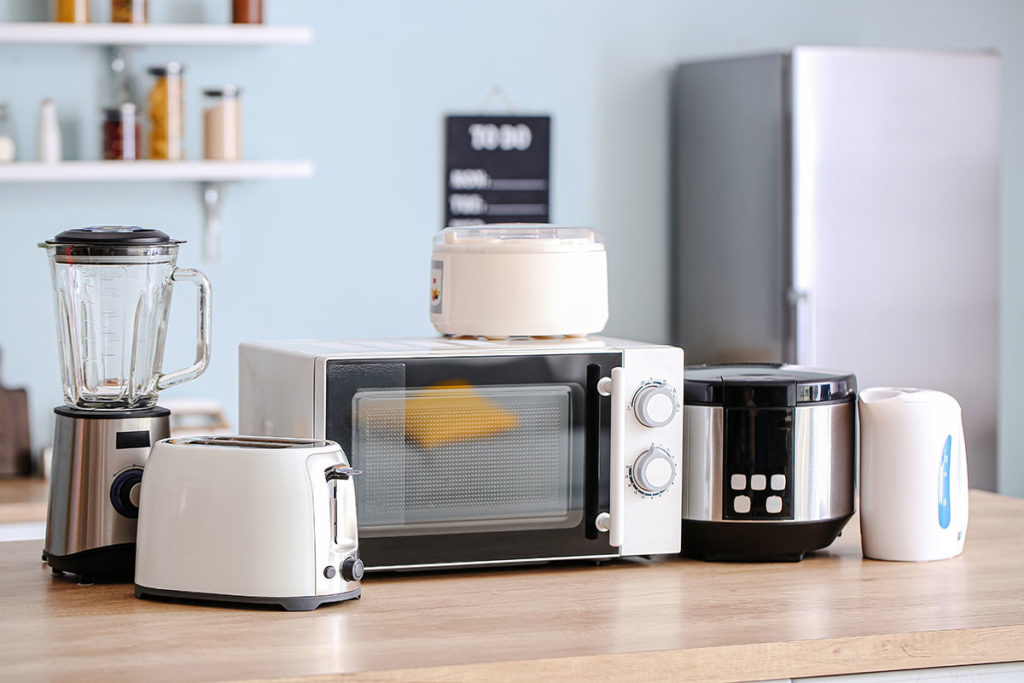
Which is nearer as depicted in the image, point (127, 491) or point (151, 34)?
point (127, 491)

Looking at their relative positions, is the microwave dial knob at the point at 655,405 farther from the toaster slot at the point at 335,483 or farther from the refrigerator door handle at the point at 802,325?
the refrigerator door handle at the point at 802,325

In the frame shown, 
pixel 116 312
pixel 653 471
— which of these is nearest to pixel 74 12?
pixel 116 312

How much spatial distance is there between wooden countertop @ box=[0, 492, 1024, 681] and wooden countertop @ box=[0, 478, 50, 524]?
1189 millimetres

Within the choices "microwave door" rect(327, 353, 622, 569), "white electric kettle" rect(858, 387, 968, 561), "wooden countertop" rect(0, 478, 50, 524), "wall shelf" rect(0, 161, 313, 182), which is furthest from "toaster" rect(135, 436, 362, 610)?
"wall shelf" rect(0, 161, 313, 182)

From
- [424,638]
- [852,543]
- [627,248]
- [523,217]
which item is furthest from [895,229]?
[424,638]

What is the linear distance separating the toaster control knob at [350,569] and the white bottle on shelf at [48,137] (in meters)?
2.08

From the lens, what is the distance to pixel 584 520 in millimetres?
1637

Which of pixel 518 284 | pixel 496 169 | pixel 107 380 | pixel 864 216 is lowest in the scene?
pixel 107 380

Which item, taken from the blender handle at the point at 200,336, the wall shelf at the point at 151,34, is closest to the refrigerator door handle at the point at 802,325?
the wall shelf at the point at 151,34

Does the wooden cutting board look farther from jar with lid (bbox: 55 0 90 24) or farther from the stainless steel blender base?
the stainless steel blender base

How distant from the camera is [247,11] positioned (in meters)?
3.25

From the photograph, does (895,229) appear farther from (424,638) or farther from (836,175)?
(424,638)

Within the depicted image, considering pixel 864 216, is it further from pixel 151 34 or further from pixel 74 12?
pixel 74 12

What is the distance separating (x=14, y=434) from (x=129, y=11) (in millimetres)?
1054
